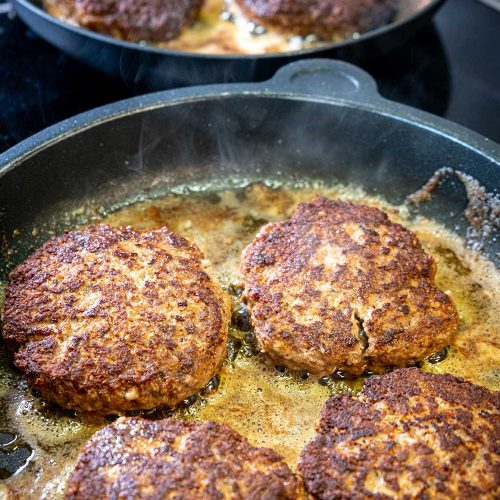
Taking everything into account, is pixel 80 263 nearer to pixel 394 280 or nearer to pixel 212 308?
pixel 212 308

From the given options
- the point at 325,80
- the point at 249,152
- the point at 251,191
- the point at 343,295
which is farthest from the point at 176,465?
the point at 325,80

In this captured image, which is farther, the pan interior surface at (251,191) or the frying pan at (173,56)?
the frying pan at (173,56)

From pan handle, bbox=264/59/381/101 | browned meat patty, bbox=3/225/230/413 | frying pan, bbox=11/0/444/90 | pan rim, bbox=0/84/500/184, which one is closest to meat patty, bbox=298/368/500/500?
browned meat patty, bbox=3/225/230/413

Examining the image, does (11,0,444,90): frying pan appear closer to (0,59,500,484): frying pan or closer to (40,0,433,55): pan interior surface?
(0,59,500,484): frying pan

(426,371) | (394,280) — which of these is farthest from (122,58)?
(426,371)

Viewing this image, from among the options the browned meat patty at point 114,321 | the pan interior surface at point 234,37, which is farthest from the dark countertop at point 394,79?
the browned meat patty at point 114,321

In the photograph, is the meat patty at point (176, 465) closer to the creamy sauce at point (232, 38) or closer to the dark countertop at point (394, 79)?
the dark countertop at point (394, 79)
